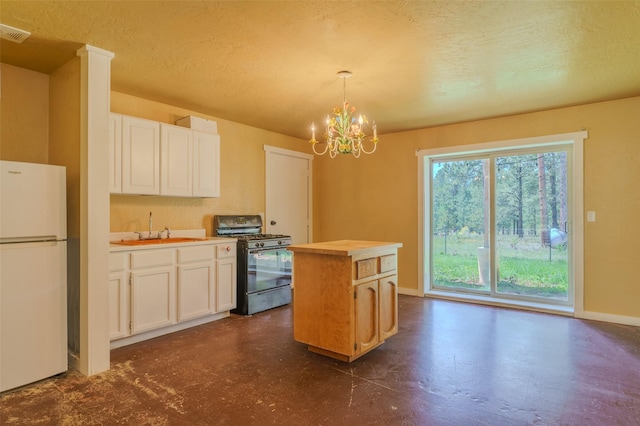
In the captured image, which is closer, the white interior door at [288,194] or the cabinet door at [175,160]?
the cabinet door at [175,160]

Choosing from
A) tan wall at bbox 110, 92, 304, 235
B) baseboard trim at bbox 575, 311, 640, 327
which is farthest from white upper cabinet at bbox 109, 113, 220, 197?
baseboard trim at bbox 575, 311, 640, 327

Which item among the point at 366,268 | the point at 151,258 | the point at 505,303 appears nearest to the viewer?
the point at 366,268

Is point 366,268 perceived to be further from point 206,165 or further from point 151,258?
point 206,165

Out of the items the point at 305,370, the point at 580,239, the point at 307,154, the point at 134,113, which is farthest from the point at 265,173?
the point at 580,239

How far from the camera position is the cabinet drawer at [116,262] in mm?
3059

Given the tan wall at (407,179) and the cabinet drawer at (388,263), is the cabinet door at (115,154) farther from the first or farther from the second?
the cabinet drawer at (388,263)

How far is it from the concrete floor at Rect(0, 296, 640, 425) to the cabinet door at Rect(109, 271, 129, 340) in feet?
0.60

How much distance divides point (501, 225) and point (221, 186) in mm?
3742

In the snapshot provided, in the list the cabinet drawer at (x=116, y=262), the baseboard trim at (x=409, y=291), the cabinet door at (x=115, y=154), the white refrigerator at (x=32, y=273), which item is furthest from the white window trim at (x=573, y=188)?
the white refrigerator at (x=32, y=273)

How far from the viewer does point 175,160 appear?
3.85m

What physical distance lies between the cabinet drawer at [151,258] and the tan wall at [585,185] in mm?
3106

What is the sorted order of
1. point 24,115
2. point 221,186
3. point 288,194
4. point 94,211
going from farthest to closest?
point 288,194
point 221,186
point 24,115
point 94,211

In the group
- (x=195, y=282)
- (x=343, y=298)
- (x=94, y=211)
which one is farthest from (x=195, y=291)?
(x=343, y=298)

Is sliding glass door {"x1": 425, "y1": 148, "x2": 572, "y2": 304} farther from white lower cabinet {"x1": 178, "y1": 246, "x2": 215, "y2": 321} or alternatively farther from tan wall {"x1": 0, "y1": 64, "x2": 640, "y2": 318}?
white lower cabinet {"x1": 178, "y1": 246, "x2": 215, "y2": 321}
